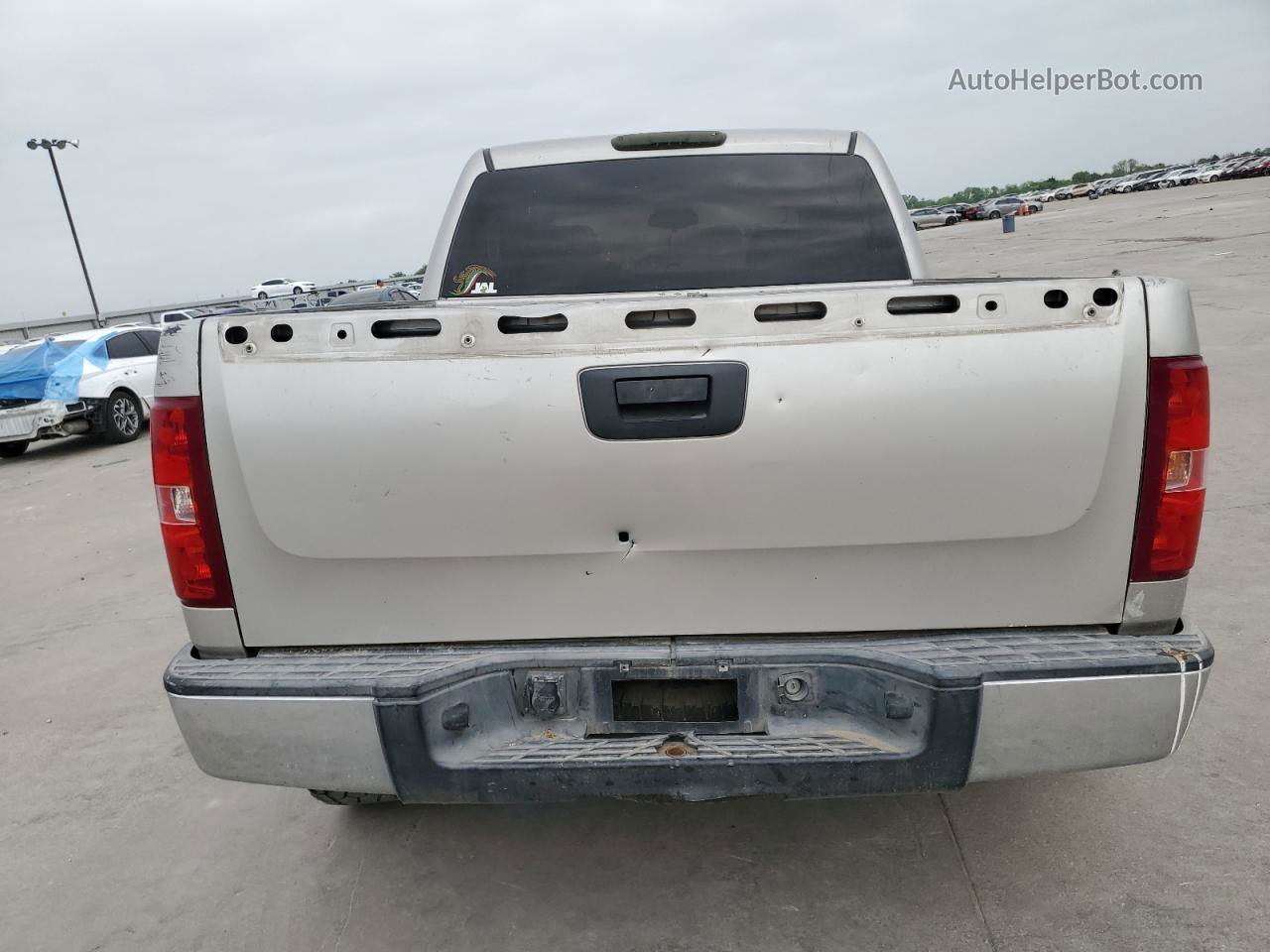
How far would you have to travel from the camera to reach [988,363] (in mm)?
2004

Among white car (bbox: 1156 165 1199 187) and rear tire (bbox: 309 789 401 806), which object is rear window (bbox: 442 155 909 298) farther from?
white car (bbox: 1156 165 1199 187)

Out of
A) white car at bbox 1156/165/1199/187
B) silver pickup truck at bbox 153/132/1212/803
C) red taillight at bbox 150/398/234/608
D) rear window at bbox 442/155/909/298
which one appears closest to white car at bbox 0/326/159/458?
rear window at bbox 442/155/909/298

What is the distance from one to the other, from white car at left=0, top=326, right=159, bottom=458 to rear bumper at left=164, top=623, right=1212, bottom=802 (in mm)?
10140

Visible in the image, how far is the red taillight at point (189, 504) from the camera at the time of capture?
7.05 feet

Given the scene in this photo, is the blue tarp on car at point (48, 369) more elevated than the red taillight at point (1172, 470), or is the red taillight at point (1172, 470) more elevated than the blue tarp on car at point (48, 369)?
the red taillight at point (1172, 470)

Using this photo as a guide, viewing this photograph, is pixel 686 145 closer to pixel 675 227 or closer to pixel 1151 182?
pixel 675 227

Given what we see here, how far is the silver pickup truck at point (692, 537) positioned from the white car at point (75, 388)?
10.1 metres

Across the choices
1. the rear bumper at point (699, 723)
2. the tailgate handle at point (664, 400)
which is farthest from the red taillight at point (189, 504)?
the tailgate handle at point (664, 400)

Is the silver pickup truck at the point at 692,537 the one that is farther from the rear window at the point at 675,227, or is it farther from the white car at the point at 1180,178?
the white car at the point at 1180,178

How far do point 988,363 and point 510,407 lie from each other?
1.02 metres

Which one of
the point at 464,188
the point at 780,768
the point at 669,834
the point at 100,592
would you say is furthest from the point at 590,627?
the point at 100,592

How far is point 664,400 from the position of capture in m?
2.05

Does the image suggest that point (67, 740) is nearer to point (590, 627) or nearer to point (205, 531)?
point (205, 531)

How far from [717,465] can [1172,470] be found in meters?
1.00
